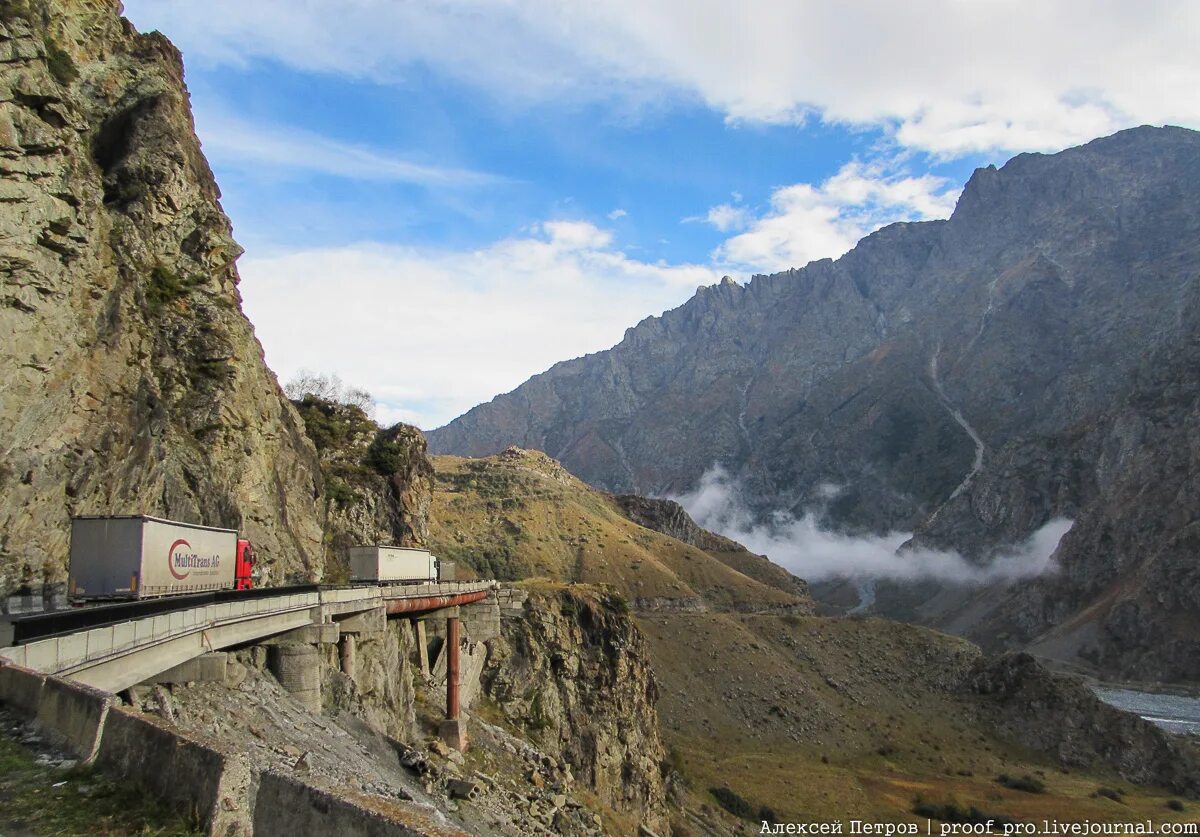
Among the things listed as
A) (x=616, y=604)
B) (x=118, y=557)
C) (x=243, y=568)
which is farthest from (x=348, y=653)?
(x=616, y=604)

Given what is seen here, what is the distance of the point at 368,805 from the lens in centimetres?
755

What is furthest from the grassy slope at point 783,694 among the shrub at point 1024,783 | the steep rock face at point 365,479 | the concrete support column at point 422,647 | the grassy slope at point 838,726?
the steep rock face at point 365,479

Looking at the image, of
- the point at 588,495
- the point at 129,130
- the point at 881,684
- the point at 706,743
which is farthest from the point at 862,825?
the point at 588,495

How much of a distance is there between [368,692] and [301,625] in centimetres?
777

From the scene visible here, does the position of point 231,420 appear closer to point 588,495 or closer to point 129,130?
point 129,130

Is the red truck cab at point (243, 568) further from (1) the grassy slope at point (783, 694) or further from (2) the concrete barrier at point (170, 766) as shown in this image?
(1) the grassy slope at point (783, 694)

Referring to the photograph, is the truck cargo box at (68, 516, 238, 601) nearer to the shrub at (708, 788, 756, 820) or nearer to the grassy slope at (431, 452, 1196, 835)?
the grassy slope at (431, 452, 1196, 835)

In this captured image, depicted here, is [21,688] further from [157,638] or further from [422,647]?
[422,647]

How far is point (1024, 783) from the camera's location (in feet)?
307

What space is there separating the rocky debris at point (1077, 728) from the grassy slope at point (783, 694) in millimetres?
3195

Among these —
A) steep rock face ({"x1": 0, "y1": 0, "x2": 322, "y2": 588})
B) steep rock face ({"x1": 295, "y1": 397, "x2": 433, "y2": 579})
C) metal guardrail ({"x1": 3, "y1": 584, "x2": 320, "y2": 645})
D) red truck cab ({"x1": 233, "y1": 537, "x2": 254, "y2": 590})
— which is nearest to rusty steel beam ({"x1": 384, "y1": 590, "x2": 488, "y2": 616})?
red truck cab ({"x1": 233, "y1": 537, "x2": 254, "y2": 590})

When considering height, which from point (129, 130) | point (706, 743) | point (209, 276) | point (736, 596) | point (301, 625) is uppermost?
point (129, 130)

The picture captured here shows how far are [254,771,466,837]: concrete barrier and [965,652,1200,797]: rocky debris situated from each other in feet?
397

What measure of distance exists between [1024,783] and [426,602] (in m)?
80.3
